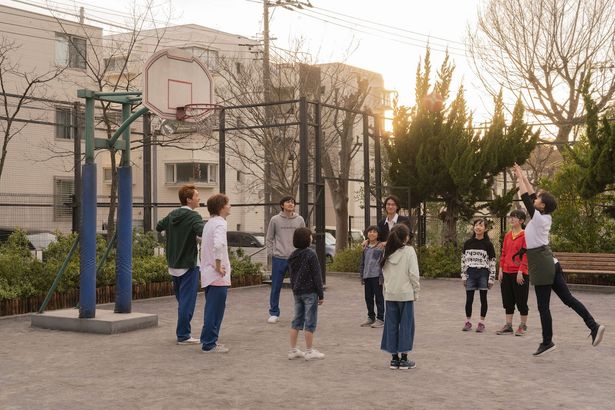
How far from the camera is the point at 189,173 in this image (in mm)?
49000

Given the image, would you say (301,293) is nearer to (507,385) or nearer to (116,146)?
(507,385)

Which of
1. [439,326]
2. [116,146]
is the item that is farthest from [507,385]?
[116,146]

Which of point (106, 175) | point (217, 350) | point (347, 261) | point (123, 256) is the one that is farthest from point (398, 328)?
point (106, 175)

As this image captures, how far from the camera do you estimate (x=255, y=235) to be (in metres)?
34.0

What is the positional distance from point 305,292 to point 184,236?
1.80 metres

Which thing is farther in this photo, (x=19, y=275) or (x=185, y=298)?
(x=19, y=275)

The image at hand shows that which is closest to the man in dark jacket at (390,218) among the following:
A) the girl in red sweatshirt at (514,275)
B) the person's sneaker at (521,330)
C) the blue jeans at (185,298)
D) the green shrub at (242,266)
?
the girl in red sweatshirt at (514,275)

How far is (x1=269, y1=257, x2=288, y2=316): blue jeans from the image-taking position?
1224cm

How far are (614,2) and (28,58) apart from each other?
77.5 feet

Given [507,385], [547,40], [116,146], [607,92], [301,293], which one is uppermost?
[547,40]

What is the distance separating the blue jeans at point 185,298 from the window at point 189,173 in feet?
127

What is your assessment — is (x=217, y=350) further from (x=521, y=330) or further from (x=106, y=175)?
(x=106, y=175)

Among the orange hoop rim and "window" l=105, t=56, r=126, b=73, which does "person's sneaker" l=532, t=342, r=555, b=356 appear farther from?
"window" l=105, t=56, r=126, b=73

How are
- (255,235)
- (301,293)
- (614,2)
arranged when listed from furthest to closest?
(255,235), (614,2), (301,293)
